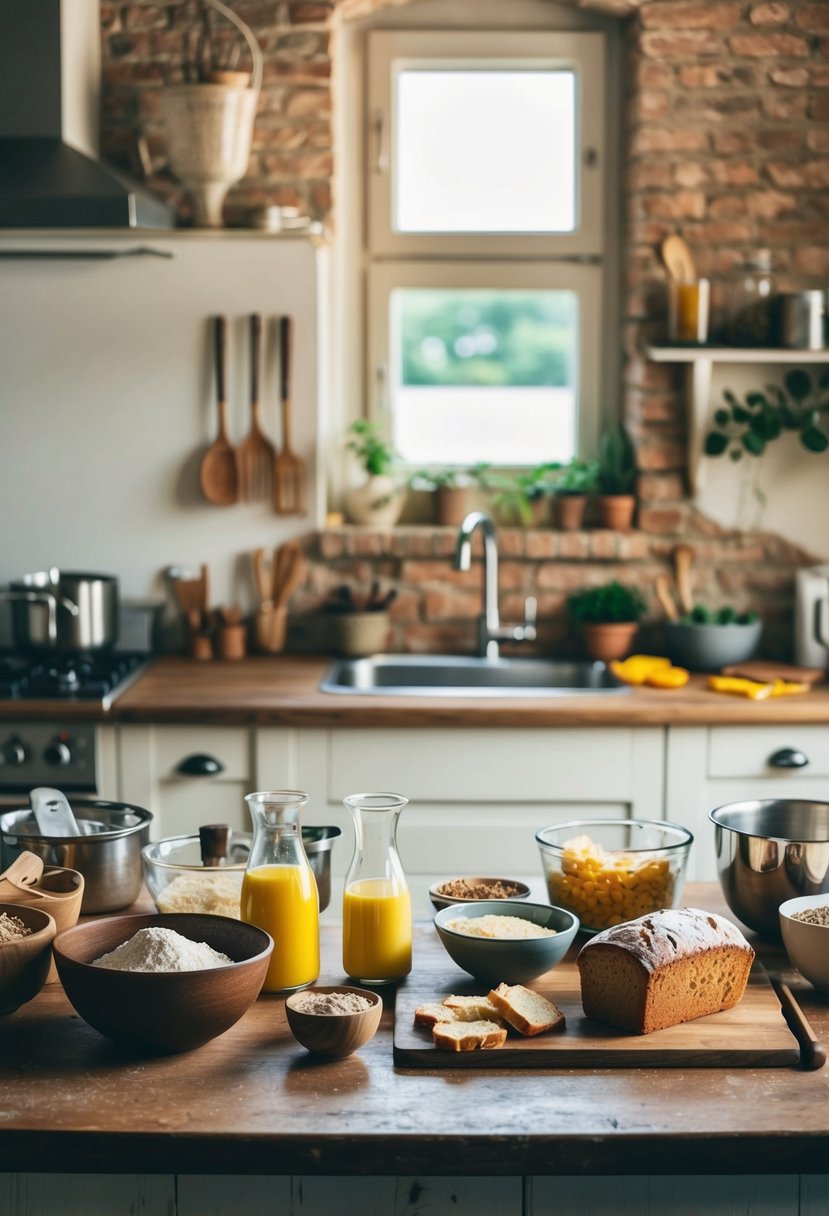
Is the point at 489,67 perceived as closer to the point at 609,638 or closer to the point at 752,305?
the point at 752,305

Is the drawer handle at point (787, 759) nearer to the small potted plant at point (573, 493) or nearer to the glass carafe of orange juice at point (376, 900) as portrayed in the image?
the small potted plant at point (573, 493)

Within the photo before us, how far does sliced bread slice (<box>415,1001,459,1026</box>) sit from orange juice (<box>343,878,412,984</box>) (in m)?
0.11

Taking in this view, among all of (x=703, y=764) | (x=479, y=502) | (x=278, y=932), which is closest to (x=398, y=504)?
(x=479, y=502)

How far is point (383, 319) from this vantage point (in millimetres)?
3920

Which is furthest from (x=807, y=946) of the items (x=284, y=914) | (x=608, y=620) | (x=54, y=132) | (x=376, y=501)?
(x=54, y=132)

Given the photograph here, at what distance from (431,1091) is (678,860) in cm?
53

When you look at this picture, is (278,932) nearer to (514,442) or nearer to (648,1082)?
(648,1082)

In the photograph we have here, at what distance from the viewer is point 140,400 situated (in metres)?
3.69

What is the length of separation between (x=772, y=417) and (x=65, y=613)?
6.25 ft

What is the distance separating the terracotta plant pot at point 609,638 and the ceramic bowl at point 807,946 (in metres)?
1.97

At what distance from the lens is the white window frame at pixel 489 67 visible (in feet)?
12.5

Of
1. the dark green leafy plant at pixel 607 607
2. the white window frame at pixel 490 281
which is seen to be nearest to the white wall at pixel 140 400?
the white window frame at pixel 490 281

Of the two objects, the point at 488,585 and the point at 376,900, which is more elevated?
the point at 488,585

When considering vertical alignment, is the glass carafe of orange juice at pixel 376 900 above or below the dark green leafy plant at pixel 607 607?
below
